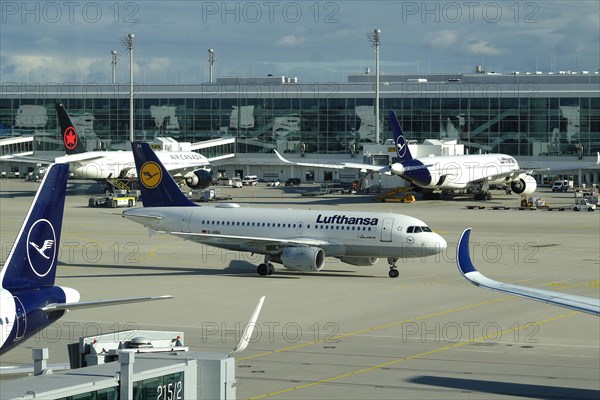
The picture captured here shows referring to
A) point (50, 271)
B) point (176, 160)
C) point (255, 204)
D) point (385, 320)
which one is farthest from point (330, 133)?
point (50, 271)

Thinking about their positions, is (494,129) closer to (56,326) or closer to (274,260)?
(274,260)

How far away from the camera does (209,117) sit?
172 meters

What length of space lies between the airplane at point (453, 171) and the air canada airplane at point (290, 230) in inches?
1925

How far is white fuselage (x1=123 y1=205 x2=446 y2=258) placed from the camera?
5606cm

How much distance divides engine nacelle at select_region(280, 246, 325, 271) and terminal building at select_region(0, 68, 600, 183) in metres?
100

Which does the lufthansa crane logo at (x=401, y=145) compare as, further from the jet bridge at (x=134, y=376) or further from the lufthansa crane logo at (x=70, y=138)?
the jet bridge at (x=134, y=376)

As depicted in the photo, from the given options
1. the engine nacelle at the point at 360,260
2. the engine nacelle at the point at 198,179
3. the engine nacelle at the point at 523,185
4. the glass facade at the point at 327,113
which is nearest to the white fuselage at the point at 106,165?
the engine nacelle at the point at 198,179

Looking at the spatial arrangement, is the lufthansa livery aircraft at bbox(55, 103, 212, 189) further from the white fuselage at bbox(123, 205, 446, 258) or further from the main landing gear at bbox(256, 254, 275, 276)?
the main landing gear at bbox(256, 254, 275, 276)

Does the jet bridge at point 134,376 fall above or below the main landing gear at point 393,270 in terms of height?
above

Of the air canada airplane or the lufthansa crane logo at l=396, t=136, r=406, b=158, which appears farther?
the lufthansa crane logo at l=396, t=136, r=406, b=158

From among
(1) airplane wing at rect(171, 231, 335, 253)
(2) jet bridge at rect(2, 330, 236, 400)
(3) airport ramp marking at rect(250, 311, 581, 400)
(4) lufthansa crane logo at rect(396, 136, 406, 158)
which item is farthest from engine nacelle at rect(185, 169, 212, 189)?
(2) jet bridge at rect(2, 330, 236, 400)

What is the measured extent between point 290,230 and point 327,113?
110252 millimetres

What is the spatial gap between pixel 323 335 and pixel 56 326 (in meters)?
10.3

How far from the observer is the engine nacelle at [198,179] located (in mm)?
123938
